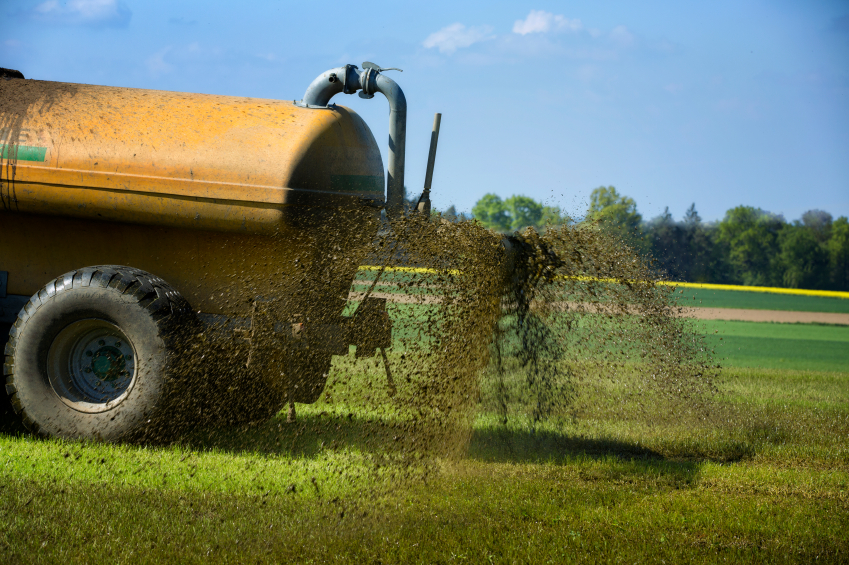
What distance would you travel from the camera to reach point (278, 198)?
505 centimetres

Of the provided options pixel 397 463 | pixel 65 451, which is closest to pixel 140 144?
pixel 65 451

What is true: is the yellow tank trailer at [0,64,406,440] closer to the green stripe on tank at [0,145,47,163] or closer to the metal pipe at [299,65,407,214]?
the green stripe on tank at [0,145,47,163]

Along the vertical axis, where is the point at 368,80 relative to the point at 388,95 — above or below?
above

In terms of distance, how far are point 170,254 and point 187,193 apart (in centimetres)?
56

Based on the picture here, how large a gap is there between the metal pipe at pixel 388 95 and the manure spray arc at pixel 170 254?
21cm

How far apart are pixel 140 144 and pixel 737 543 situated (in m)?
4.66

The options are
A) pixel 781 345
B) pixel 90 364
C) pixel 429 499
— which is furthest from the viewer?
pixel 781 345

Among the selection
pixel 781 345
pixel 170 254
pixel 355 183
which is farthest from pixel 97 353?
pixel 781 345

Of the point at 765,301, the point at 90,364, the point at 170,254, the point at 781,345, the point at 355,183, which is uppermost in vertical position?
the point at 355,183

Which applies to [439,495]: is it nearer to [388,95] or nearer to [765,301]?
[388,95]

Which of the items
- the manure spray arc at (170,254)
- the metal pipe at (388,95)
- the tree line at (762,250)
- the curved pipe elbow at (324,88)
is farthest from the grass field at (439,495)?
the tree line at (762,250)

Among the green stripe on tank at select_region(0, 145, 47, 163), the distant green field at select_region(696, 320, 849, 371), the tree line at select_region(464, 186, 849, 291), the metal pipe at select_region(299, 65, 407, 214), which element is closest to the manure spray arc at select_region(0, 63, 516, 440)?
the green stripe on tank at select_region(0, 145, 47, 163)

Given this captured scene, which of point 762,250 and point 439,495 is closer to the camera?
point 439,495

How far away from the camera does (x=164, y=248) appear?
17.8 ft
